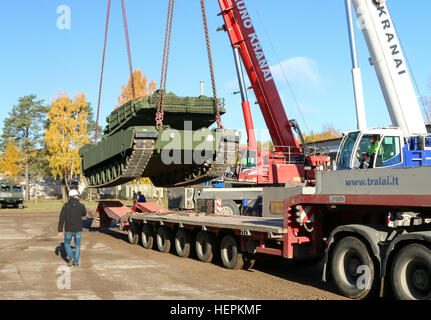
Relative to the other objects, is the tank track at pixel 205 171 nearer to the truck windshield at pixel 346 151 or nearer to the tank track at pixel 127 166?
the tank track at pixel 127 166

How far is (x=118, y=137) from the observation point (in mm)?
15070

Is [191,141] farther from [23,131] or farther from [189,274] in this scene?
[23,131]

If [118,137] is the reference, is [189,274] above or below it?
below

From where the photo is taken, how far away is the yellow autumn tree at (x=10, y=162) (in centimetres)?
5078

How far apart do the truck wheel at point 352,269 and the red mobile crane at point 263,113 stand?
9491 millimetres

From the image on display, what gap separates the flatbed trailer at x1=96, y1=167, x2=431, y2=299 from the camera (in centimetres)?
675

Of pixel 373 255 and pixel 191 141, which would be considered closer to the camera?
pixel 373 255

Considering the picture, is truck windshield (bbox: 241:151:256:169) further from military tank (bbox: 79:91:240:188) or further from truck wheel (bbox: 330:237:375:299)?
truck wheel (bbox: 330:237:375:299)

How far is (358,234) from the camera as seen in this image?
302 inches

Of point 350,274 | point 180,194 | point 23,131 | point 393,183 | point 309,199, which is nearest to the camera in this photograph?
point 393,183

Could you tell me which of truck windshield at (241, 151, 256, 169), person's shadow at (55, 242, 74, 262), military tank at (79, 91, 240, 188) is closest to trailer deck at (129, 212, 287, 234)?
military tank at (79, 91, 240, 188)

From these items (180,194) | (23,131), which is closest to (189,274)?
(180,194)

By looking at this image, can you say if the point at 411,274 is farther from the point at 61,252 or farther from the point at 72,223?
the point at 61,252
